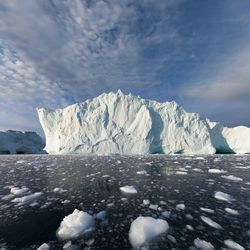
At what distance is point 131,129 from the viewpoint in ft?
137

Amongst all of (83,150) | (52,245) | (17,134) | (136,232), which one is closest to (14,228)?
(52,245)

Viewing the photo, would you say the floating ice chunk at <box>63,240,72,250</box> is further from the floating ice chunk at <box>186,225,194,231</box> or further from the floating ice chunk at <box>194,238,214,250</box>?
the floating ice chunk at <box>186,225,194,231</box>

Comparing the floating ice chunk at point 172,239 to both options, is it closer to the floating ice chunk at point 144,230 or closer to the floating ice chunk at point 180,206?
the floating ice chunk at point 144,230

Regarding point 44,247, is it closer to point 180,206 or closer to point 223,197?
point 180,206

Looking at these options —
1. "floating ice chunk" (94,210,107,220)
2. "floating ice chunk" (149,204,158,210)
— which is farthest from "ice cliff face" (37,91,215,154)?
"floating ice chunk" (94,210,107,220)

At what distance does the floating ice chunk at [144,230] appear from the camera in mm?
2869

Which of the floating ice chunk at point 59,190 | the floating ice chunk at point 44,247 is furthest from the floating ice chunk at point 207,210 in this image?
the floating ice chunk at point 59,190

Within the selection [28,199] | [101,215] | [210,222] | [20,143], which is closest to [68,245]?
[101,215]

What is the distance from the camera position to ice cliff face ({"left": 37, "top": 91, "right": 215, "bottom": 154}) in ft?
134

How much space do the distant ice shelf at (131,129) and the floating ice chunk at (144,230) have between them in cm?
3699

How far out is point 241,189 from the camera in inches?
233

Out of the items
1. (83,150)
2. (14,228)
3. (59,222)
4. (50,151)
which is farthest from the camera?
(50,151)

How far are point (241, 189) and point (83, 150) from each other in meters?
38.1

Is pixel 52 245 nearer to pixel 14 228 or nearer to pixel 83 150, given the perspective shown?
pixel 14 228
